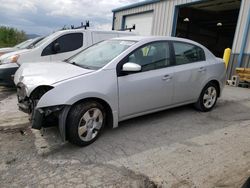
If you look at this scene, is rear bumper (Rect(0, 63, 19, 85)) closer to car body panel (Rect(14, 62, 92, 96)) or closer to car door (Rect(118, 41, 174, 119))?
car body panel (Rect(14, 62, 92, 96))

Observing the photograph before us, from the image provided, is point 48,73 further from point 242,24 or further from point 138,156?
point 242,24

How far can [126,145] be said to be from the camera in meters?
3.76

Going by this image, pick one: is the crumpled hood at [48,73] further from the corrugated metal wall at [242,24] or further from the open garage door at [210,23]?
the open garage door at [210,23]

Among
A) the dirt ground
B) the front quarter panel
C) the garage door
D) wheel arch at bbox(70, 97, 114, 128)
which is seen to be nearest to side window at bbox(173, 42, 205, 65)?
the dirt ground

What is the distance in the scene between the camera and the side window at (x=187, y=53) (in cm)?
478

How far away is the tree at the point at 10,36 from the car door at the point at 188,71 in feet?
73.4

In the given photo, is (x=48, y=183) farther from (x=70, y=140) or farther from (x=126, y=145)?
(x=126, y=145)

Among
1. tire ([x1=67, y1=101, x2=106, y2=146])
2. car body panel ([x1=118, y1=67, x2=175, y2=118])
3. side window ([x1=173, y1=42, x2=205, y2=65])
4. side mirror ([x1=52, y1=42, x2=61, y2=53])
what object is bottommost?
tire ([x1=67, y1=101, x2=106, y2=146])

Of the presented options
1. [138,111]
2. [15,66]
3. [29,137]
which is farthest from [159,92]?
[15,66]

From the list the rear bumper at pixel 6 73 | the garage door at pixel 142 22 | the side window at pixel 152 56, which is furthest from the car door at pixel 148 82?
the garage door at pixel 142 22

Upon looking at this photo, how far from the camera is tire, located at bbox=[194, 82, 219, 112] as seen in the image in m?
5.28

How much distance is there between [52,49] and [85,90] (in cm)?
441

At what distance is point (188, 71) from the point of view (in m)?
4.83

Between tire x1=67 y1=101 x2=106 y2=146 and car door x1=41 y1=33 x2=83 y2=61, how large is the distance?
14.0ft
